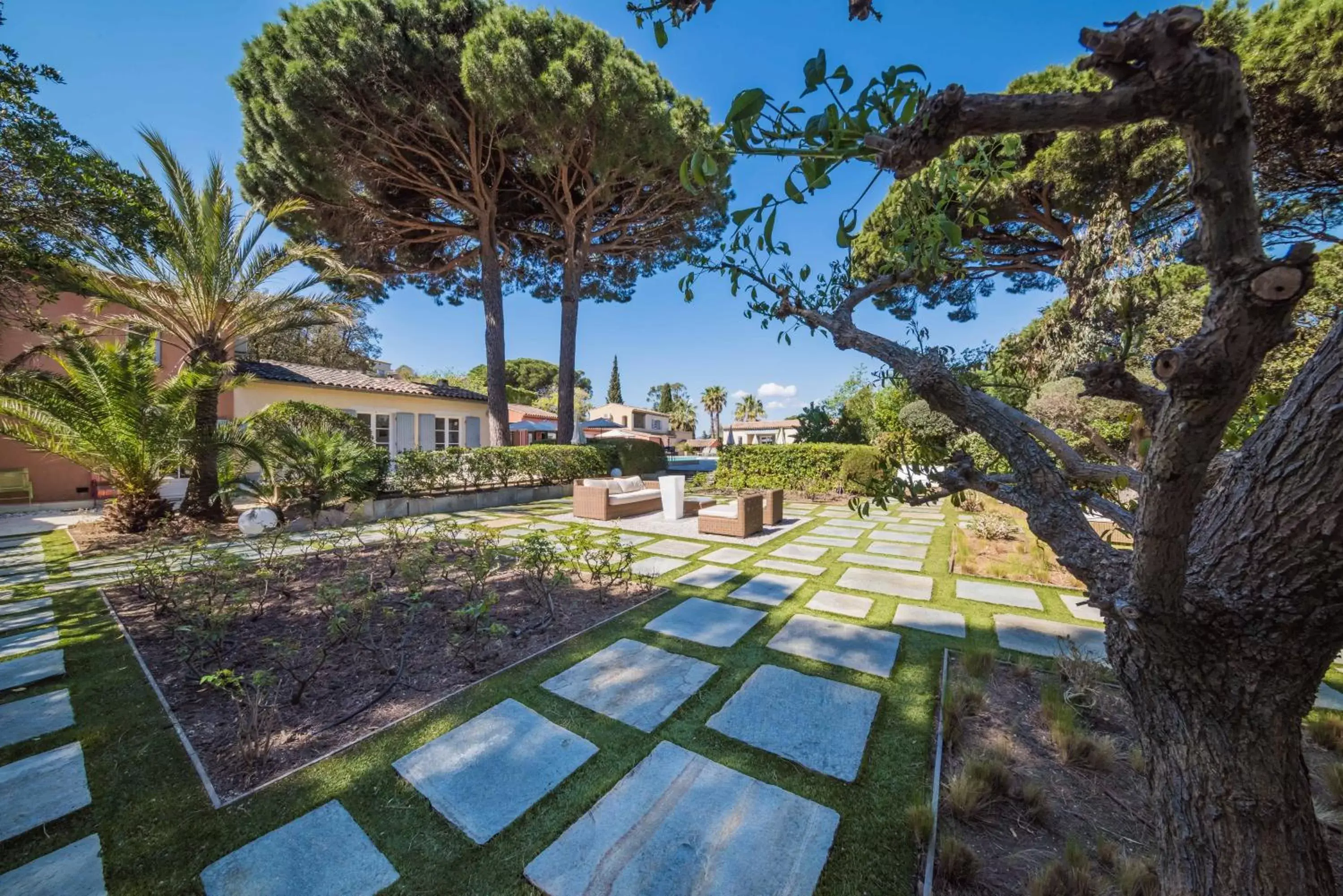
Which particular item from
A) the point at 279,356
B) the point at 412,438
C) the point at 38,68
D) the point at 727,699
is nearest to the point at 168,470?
the point at 38,68

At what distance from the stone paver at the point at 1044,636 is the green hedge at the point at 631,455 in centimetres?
1281

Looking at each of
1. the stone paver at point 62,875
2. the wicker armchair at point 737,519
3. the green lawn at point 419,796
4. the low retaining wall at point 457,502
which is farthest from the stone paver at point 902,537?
the low retaining wall at point 457,502

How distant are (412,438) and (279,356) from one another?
11.1 m

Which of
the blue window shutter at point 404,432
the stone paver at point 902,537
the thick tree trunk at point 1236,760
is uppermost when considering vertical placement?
the blue window shutter at point 404,432

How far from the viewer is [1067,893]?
1676 mm

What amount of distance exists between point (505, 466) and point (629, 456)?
5.96 m

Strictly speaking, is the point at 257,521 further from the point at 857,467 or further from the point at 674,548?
the point at 857,467

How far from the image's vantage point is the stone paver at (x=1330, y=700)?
2.90 meters

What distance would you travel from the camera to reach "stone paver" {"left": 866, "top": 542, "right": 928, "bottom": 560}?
6586 millimetres

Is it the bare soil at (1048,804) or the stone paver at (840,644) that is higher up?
the stone paver at (840,644)

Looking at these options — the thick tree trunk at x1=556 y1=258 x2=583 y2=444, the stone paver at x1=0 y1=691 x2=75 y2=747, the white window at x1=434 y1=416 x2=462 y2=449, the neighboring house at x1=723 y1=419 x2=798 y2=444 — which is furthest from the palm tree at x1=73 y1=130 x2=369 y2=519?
the neighboring house at x1=723 y1=419 x2=798 y2=444

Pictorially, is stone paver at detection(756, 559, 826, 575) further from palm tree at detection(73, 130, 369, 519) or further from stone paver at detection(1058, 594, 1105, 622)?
palm tree at detection(73, 130, 369, 519)

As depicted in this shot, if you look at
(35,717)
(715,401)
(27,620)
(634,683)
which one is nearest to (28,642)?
(27,620)

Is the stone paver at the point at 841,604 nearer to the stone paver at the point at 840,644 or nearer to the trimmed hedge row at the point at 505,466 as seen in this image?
the stone paver at the point at 840,644
